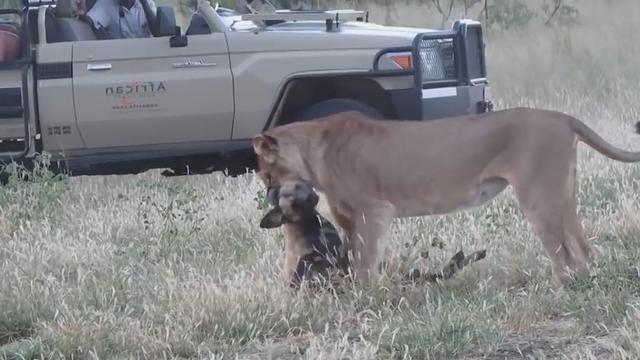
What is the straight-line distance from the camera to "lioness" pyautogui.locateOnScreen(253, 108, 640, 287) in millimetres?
6184

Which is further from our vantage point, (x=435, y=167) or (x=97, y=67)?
(x=97, y=67)

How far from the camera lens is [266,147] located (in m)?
6.40

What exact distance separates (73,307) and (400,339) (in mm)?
1633

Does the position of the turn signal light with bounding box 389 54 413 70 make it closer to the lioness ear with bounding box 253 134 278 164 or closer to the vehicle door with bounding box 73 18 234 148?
the vehicle door with bounding box 73 18 234 148

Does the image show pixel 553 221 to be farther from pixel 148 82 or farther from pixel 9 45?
pixel 9 45

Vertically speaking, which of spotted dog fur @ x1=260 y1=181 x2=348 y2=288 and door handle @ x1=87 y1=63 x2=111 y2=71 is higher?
door handle @ x1=87 y1=63 x2=111 y2=71

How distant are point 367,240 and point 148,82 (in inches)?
132

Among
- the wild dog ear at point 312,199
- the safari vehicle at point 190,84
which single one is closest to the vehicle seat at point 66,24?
the safari vehicle at point 190,84

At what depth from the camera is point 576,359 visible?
498cm

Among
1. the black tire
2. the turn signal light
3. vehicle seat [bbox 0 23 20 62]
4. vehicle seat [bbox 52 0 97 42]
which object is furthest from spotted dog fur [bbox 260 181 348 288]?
vehicle seat [bbox 0 23 20 62]

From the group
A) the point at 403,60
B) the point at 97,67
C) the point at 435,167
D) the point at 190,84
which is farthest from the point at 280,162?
the point at 97,67

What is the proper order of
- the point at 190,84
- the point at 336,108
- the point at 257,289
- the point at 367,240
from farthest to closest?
1. the point at 336,108
2. the point at 190,84
3. the point at 367,240
4. the point at 257,289

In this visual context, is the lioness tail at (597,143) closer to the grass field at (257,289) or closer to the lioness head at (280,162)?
the grass field at (257,289)

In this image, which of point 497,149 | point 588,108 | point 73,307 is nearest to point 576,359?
point 497,149
